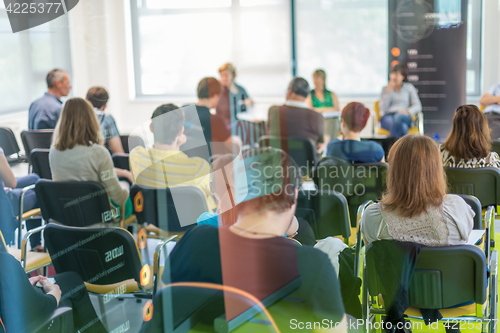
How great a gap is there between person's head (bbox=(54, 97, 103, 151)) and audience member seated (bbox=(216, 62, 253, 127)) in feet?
8.62

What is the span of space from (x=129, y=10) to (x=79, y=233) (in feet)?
20.3

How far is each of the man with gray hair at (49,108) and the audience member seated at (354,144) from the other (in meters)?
2.56

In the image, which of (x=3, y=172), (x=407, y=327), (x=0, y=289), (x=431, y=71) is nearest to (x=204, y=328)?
(x=0, y=289)

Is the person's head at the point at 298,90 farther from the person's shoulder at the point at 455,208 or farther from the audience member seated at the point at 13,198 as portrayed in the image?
the person's shoulder at the point at 455,208

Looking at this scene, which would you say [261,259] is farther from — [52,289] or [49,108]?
[49,108]

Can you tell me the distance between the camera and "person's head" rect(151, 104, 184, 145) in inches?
113

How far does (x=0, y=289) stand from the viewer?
5.49 ft

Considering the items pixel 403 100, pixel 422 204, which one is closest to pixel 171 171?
pixel 422 204

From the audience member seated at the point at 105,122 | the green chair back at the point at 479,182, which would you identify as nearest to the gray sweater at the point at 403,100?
the green chair back at the point at 479,182

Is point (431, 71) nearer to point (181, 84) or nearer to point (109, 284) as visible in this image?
point (181, 84)

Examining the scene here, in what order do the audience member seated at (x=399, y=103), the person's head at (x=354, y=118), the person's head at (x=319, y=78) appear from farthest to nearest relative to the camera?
1. the person's head at (x=319, y=78)
2. the audience member seated at (x=399, y=103)
3. the person's head at (x=354, y=118)

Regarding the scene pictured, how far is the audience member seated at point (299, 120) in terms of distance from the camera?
167 inches

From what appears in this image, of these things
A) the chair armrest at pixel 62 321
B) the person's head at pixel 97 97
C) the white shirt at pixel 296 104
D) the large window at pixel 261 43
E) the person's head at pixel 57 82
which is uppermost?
the large window at pixel 261 43

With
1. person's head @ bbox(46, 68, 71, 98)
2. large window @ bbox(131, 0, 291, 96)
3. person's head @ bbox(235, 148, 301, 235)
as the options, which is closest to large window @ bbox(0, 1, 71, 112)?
person's head @ bbox(46, 68, 71, 98)
